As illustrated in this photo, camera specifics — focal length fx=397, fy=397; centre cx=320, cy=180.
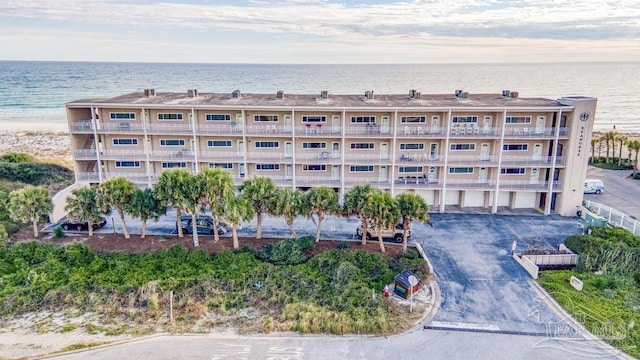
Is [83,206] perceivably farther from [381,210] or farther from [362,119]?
[362,119]

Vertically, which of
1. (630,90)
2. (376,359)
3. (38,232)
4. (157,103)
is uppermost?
(630,90)

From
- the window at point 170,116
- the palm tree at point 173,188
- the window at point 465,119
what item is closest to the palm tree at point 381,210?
the palm tree at point 173,188

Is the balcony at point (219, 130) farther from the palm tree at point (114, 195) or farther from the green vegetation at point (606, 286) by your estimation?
the green vegetation at point (606, 286)

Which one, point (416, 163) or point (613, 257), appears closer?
point (613, 257)

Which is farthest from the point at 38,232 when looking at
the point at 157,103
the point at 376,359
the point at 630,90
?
the point at 630,90

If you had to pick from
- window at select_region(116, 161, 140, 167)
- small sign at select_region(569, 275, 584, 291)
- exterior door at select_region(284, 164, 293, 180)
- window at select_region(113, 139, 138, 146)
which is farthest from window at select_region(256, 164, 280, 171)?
small sign at select_region(569, 275, 584, 291)

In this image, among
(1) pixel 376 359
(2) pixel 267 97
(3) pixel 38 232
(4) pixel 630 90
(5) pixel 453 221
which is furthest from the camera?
(4) pixel 630 90

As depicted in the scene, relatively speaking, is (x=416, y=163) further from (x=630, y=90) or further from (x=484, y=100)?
(x=630, y=90)

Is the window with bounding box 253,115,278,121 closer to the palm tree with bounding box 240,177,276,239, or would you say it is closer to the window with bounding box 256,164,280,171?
the window with bounding box 256,164,280,171

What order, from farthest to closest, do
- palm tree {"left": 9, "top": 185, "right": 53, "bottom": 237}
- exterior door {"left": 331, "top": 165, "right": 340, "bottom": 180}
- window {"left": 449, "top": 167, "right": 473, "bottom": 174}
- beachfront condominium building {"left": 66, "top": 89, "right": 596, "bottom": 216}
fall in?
1. exterior door {"left": 331, "top": 165, "right": 340, "bottom": 180}
2. window {"left": 449, "top": 167, "right": 473, "bottom": 174}
3. beachfront condominium building {"left": 66, "top": 89, "right": 596, "bottom": 216}
4. palm tree {"left": 9, "top": 185, "right": 53, "bottom": 237}
